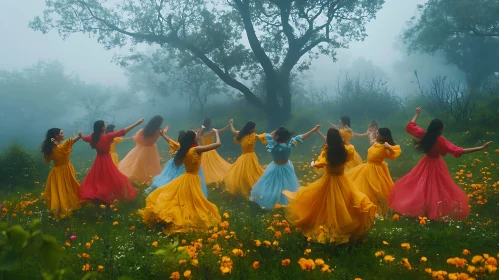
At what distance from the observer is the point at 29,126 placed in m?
64.8

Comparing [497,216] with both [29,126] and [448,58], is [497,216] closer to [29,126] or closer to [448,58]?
[448,58]

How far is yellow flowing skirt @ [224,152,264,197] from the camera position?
34.8ft

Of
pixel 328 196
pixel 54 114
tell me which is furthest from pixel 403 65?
pixel 328 196

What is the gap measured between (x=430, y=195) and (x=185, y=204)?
5.26 meters

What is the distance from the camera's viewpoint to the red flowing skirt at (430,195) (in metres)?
7.28

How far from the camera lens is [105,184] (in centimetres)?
920

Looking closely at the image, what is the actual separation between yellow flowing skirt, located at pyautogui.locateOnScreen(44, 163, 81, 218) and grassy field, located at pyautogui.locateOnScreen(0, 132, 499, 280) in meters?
0.46

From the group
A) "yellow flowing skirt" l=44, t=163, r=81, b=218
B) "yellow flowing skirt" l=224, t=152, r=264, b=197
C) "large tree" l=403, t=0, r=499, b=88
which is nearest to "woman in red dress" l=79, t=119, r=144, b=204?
"yellow flowing skirt" l=44, t=163, r=81, b=218

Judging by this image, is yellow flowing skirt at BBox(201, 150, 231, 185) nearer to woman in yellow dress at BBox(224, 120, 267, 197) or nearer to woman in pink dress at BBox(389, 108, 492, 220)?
→ woman in yellow dress at BBox(224, 120, 267, 197)

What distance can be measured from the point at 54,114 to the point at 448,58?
6661 centimetres

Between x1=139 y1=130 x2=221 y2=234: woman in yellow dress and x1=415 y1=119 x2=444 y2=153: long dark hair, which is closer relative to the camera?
x1=139 y1=130 x2=221 y2=234: woman in yellow dress

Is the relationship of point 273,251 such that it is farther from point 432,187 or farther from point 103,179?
point 103,179

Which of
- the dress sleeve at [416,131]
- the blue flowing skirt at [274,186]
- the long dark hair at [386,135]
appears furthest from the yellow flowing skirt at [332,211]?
the dress sleeve at [416,131]

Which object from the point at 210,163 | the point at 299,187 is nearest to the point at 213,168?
the point at 210,163
